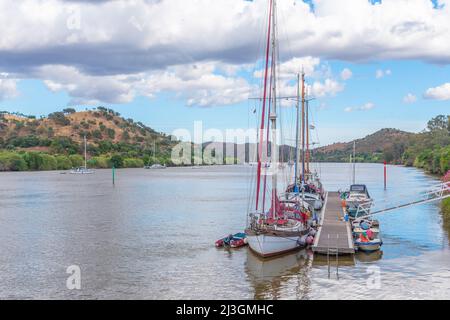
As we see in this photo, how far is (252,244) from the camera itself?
36.2 m

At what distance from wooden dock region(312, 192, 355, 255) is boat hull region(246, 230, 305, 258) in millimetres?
1745

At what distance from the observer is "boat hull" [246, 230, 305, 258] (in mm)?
35094

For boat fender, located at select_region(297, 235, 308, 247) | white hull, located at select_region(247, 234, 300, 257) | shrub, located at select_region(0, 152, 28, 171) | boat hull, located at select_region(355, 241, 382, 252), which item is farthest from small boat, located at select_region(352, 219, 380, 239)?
shrub, located at select_region(0, 152, 28, 171)

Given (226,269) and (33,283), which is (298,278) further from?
(33,283)

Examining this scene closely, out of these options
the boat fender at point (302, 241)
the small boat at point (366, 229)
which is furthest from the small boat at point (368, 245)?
the boat fender at point (302, 241)

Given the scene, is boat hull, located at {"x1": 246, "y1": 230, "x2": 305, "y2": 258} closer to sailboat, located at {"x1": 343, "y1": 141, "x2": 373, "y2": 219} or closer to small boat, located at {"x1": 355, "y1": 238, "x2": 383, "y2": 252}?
small boat, located at {"x1": 355, "y1": 238, "x2": 383, "y2": 252}

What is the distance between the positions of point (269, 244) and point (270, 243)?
0.32 feet

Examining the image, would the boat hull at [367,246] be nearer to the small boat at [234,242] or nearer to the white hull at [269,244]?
the white hull at [269,244]

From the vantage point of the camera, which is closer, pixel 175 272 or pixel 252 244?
pixel 175 272

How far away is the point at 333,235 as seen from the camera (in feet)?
132

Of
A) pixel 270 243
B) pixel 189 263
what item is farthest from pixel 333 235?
pixel 189 263
